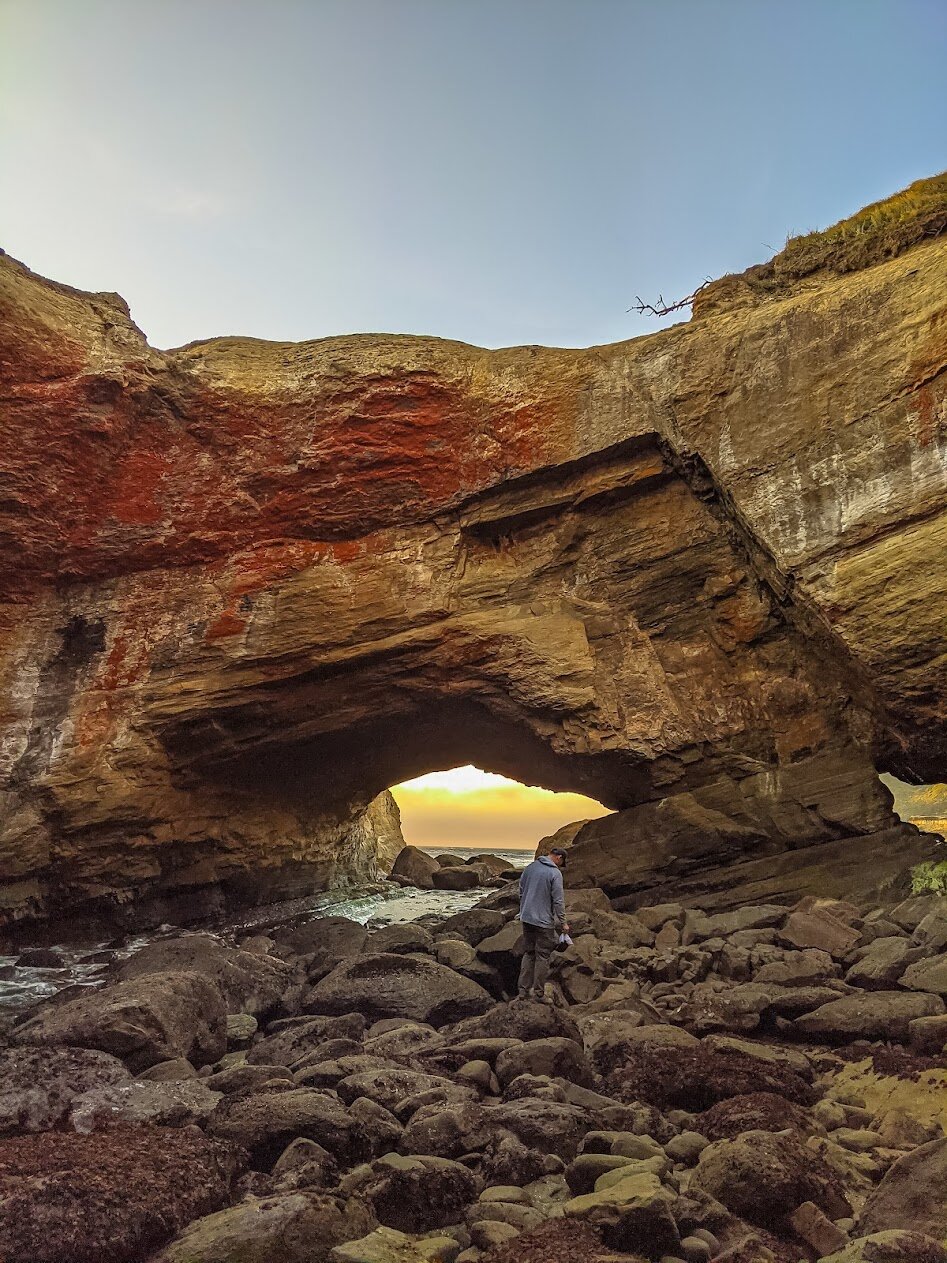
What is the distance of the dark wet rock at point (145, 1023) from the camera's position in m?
6.55

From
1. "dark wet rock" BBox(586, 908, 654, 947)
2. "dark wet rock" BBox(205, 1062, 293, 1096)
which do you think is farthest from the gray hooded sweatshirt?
"dark wet rock" BBox(205, 1062, 293, 1096)

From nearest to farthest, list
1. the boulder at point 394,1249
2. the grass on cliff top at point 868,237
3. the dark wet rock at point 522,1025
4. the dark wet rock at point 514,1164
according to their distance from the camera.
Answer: the boulder at point 394,1249 < the dark wet rock at point 514,1164 < the dark wet rock at point 522,1025 < the grass on cliff top at point 868,237

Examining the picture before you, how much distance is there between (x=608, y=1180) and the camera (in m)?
4.16

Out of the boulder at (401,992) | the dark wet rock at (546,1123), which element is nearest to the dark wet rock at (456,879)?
the boulder at (401,992)

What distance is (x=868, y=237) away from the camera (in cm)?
1184

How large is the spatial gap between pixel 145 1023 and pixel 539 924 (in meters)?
3.65

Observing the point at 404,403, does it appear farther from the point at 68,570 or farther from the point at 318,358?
the point at 68,570

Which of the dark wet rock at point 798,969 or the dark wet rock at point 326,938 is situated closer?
the dark wet rock at point 798,969

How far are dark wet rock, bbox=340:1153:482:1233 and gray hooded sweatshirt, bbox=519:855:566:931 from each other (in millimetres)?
4082

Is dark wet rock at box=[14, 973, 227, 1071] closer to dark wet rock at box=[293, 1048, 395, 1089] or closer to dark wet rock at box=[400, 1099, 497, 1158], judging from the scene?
dark wet rock at box=[293, 1048, 395, 1089]

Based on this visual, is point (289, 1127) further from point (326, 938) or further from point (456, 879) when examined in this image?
point (456, 879)

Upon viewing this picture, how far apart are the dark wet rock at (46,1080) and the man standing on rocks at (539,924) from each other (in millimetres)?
3802

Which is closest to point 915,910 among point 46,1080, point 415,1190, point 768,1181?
point 768,1181

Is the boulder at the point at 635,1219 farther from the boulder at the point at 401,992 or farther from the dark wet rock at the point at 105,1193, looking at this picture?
the boulder at the point at 401,992
